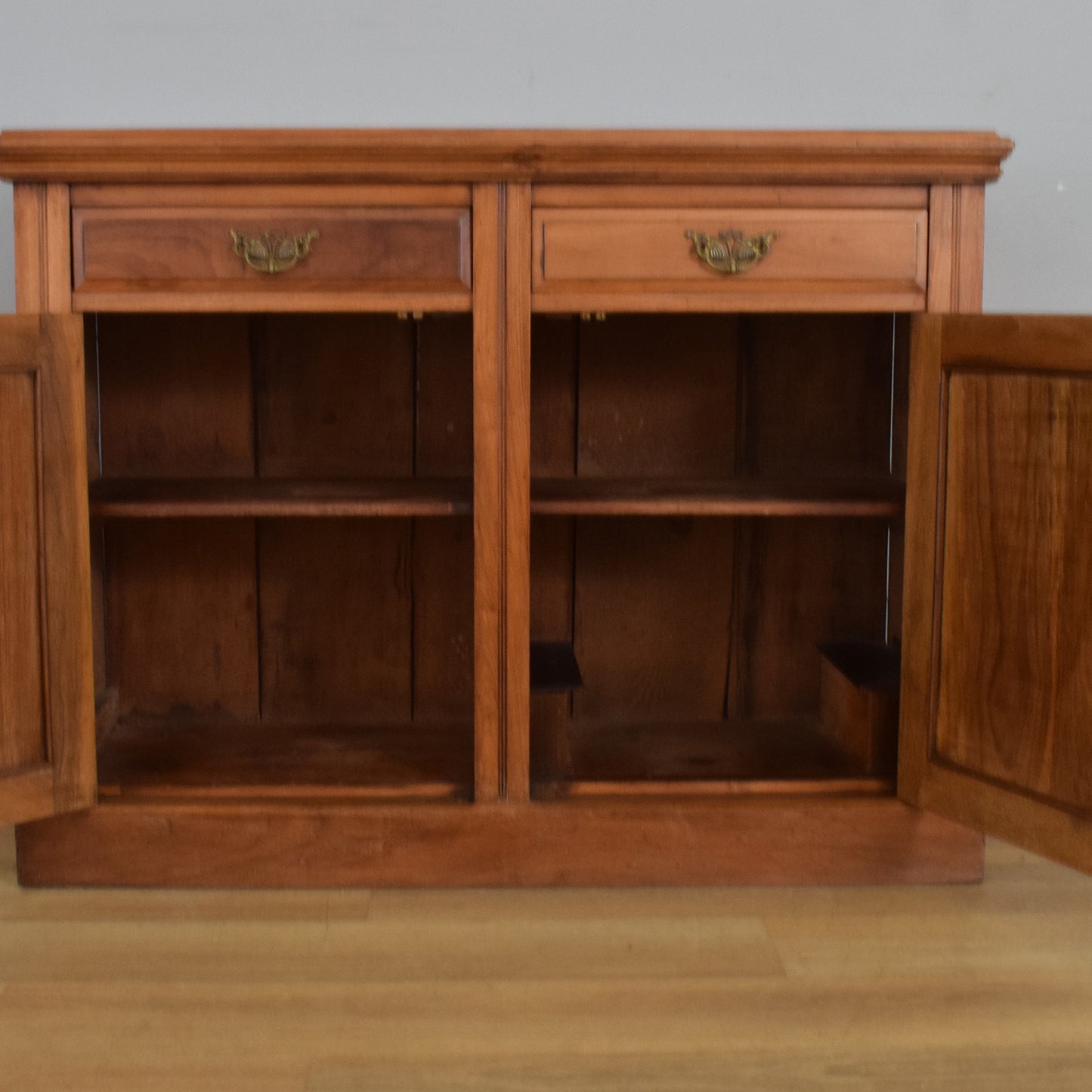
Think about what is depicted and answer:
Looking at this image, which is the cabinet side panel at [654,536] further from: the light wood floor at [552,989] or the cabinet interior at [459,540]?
the light wood floor at [552,989]

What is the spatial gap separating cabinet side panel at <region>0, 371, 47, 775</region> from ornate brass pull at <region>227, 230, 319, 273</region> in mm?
321

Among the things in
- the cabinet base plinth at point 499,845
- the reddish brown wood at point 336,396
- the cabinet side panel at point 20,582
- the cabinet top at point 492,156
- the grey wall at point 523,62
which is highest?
the grey wall at point 523,62

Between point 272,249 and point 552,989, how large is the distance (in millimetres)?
1021

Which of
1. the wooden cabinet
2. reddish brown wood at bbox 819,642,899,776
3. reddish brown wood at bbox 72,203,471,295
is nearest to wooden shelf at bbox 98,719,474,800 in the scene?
the wooden cabinet

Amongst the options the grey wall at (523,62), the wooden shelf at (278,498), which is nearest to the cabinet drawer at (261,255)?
the wooden shelf at (278,498)

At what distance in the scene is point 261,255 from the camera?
173cm

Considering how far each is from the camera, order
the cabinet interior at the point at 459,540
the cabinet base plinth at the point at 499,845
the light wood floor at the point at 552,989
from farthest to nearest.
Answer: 1. the cabinet interior at the point at 459,540
2. the cabinet base plinth at the point at 499,845
3. the light wood floor at the point at 552,989

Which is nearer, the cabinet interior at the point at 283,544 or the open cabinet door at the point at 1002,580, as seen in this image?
the open cabinet door at the point at 1002,580

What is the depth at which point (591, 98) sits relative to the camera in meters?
2.30

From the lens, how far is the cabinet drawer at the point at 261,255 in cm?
173

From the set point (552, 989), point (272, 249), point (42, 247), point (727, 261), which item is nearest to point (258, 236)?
point (272, 249)

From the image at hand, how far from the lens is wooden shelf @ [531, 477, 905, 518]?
185 cm

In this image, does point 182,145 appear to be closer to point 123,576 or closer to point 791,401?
point 123,576

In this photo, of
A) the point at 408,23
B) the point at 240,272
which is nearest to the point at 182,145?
the point at 240,272
